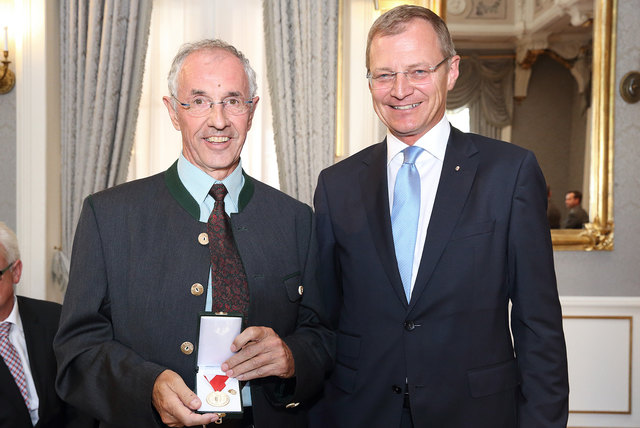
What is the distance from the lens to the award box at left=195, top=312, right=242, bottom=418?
1502 mm

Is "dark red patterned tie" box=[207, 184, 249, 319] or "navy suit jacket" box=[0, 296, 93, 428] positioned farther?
"navy suit jacket" box=[0, 296, 93, 428]

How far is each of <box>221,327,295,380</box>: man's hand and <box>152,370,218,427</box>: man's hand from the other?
4.1 inches

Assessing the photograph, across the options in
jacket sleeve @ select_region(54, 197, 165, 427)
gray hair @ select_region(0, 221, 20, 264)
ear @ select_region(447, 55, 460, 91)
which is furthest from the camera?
gray hair @ select_region(0, 221, 20, 264)

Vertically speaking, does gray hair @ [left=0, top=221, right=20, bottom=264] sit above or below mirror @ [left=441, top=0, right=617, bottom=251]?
below

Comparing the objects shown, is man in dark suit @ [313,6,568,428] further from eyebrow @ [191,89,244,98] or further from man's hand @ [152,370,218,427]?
man's hand @ [152,370,218,427]

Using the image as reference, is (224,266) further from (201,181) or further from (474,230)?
(474,230)

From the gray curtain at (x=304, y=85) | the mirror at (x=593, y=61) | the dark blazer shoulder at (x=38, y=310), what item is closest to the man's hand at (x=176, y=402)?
the dark blazer shoulder at (x=38, y=310)

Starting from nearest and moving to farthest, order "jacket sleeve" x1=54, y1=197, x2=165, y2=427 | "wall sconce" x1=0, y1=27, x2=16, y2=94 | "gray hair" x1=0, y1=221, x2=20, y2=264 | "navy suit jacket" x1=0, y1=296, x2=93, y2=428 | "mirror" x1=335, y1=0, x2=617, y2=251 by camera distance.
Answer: "jacket sleeve" x1=54, y1=197, x2=165, y2=427 → "navy suit jacket" x1=0, y1=296, x2=93, y2=428 → "gray hair" x1=0, y1=221, x2=20, y2=264 → "wall sconce" x1=0, y1=27, x2=16, y2=94 → "mirror" x1=335, y1=0, x2=617, y2=251

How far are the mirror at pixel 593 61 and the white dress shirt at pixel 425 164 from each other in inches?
→ 98.8

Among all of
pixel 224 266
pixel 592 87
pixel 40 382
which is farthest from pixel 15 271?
pixel 592 87

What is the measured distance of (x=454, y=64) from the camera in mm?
2074

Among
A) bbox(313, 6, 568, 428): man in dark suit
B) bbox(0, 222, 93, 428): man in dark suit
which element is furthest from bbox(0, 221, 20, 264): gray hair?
bbox(313, 6, 568, 428): man in dark suit

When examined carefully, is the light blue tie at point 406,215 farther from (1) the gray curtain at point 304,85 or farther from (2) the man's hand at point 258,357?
A: (1) the gray curtain at point 304,85

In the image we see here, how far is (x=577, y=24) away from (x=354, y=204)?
10.0ft
